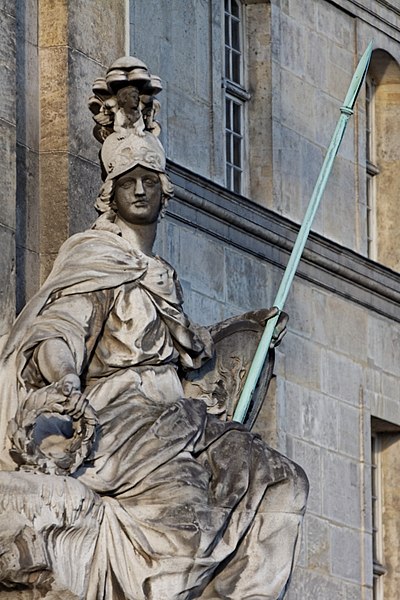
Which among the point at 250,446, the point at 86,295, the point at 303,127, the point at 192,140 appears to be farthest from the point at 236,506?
the point at 303,127

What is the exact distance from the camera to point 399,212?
25297mm

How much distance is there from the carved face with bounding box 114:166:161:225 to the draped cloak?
147 millimetres

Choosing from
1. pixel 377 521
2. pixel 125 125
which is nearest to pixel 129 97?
pixel 125 125

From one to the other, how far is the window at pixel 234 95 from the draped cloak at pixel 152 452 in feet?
26.3

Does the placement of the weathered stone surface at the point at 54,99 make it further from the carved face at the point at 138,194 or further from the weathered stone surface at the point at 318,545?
the weathered stone surface at the point at 318,545

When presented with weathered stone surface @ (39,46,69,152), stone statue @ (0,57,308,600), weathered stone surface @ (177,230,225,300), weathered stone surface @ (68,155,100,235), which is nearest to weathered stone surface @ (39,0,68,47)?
weathered stone surface @ (39,46,69,152)

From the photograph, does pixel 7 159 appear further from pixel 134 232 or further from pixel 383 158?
pixel 383 158

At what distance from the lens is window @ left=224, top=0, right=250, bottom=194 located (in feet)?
77.4

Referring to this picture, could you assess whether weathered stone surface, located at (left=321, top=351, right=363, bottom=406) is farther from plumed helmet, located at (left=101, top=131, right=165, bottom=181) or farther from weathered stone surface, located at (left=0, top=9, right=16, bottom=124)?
plumed helmet, located at (left=101, top=131, right=165, bottom=181)

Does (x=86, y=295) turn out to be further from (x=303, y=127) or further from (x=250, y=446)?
(x=303, y=127)

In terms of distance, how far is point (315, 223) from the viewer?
78.6ft

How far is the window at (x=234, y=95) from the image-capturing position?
77.4 feet

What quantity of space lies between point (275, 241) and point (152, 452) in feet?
28.4

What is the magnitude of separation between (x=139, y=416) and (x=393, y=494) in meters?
9.98
